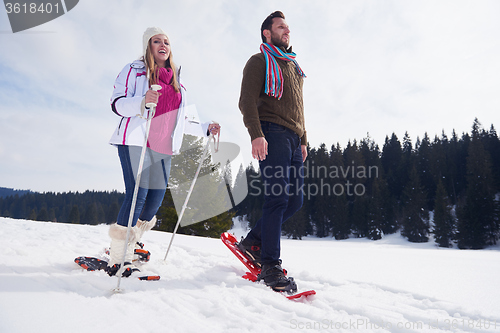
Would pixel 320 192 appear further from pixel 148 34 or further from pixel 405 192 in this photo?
pixel 148 34

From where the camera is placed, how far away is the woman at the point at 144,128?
2.27 metres

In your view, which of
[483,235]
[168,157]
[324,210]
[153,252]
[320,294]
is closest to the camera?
[320,294]

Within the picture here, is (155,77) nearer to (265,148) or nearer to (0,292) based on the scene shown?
(265,148)

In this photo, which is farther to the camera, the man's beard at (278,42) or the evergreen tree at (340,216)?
the evergreen tree at (340,216)

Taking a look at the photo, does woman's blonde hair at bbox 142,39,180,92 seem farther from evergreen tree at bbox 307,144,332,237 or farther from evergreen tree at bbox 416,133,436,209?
evergreen tree at bbox 416,133,436,209

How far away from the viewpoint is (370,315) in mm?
1660

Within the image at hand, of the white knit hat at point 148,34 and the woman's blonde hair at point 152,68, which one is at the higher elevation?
the white knit hat at point 148,34

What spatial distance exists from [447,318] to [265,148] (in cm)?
166

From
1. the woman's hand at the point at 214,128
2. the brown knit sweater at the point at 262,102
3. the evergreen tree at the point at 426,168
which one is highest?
the evergreen tree at the point at 426,168

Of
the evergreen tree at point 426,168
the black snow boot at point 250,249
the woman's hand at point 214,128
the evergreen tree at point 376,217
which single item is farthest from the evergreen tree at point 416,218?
the woman's hand at point 214,128

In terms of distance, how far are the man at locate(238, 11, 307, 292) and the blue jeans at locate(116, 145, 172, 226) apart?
945mm

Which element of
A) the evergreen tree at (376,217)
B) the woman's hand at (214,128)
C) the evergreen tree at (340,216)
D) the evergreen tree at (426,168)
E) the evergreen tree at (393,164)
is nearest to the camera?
the woman's hand at (214,128)

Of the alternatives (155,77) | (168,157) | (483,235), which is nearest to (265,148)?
(168,157)

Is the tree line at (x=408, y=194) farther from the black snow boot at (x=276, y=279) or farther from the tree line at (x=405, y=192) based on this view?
the black snow boot at (x=276, y=279)
